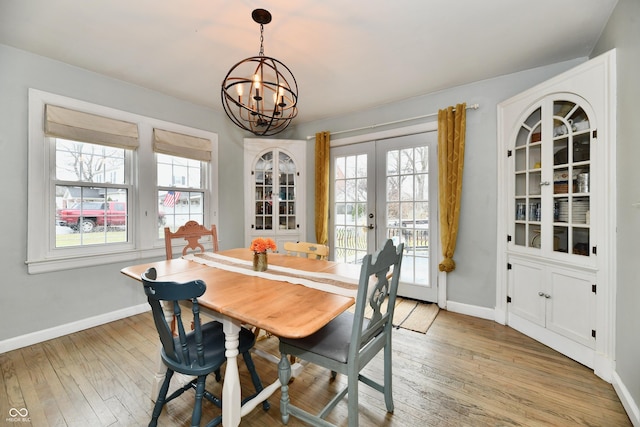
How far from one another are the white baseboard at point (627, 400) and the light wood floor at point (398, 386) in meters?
0.04

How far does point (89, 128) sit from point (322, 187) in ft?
9.02

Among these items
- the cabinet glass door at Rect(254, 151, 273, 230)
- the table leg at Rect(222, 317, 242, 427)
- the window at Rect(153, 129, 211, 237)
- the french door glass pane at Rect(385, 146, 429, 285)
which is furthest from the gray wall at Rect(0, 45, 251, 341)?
the french door glass pane at Rect(385, 146, 429, 285)

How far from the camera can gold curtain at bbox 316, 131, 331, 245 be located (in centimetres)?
388

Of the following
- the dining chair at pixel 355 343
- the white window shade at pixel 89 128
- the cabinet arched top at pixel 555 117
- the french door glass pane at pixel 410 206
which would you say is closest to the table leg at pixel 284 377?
the dining chair at pixel 355 343

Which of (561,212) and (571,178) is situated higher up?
(571,178)

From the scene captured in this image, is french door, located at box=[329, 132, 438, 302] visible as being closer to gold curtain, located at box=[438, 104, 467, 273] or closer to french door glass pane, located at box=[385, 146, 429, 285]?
french door glass pane, located at box=[385, 146, 429, 285]

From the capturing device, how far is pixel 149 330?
2.59 metres

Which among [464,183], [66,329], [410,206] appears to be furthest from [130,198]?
[464,183]

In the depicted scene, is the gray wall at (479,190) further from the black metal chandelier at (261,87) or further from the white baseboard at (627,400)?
the black metal chandelier at (261,87)

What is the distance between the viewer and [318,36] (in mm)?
2092

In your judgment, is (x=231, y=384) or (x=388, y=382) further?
(x=388, y=382)

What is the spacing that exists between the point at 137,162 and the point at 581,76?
4338 mm

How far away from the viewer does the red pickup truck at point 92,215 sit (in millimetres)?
2580

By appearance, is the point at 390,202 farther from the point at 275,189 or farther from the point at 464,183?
the point at 275,189
